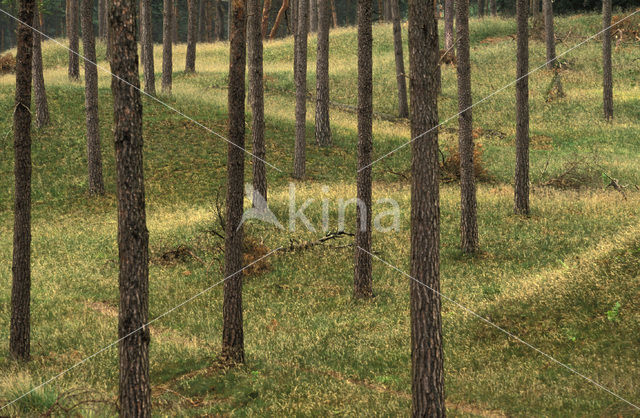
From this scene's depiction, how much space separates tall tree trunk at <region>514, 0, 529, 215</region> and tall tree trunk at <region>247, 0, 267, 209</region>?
7.65 metres

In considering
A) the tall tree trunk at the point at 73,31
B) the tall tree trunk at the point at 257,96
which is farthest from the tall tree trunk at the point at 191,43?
the tall tree trunk at the point at 257,96

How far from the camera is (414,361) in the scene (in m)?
8.75

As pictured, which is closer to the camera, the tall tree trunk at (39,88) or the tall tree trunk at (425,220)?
the tall tree trunk at (425,220)

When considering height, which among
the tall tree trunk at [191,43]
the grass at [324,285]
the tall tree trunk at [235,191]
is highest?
the tall tree trunk at [191,43]

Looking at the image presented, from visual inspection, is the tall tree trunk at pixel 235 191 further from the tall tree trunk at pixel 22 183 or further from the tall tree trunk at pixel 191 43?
the tall tree trunk at pixel 191 43

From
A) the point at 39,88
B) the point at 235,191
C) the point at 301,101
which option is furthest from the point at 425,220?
the point at 39,88

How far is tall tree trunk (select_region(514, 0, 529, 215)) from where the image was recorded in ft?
64.8

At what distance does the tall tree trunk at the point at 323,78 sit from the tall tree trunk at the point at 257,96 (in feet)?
22.4

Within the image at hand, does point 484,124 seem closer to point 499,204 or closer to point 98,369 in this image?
point 499,204

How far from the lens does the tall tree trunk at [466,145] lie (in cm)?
1758

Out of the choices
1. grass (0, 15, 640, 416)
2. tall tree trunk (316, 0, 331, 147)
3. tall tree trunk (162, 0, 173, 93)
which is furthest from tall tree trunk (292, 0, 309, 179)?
tall tree trunk (162, 0, 173, 93)

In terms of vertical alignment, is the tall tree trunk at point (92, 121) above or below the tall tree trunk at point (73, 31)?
below

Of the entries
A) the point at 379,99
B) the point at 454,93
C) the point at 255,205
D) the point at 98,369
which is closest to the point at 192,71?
the point at 379,99

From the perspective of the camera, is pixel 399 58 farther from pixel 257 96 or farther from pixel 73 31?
pixel 257 96
